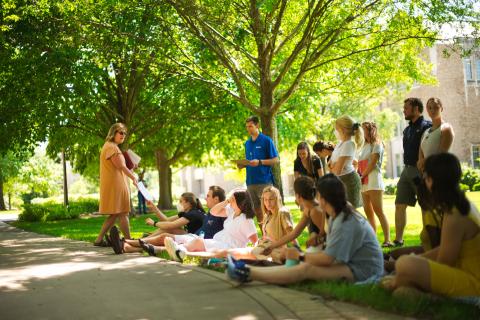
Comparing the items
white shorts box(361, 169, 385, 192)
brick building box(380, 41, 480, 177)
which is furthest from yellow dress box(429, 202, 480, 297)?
brick building box(380, 41, 480, 177)

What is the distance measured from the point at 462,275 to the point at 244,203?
4.19 metres

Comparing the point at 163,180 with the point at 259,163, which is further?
the point at 163,180

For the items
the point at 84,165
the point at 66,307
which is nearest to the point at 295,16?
the point at 66,307

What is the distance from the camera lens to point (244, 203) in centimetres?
880

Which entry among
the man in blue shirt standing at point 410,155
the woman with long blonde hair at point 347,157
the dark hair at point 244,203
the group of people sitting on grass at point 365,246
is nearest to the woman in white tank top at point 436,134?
the man in blue shirt standing at point 410,155

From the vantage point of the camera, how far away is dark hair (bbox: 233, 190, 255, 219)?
8805 mm

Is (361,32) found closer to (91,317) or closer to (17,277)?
(17,277)

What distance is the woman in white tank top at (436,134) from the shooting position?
7.98 m

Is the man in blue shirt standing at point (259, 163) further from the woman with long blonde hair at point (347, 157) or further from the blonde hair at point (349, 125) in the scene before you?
the blonde hair at point (349, 125)

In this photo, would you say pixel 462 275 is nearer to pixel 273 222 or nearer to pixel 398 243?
pixel 273 222

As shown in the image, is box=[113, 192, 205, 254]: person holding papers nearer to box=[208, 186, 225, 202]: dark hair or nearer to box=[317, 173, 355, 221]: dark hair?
box=[208, 186, 225, 202]: dark hair

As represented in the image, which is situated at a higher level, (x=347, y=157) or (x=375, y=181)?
(x=347, y=157)

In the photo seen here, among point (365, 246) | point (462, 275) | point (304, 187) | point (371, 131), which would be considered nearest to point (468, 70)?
point (371, 131)

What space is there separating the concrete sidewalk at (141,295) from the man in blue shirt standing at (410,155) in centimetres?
328
